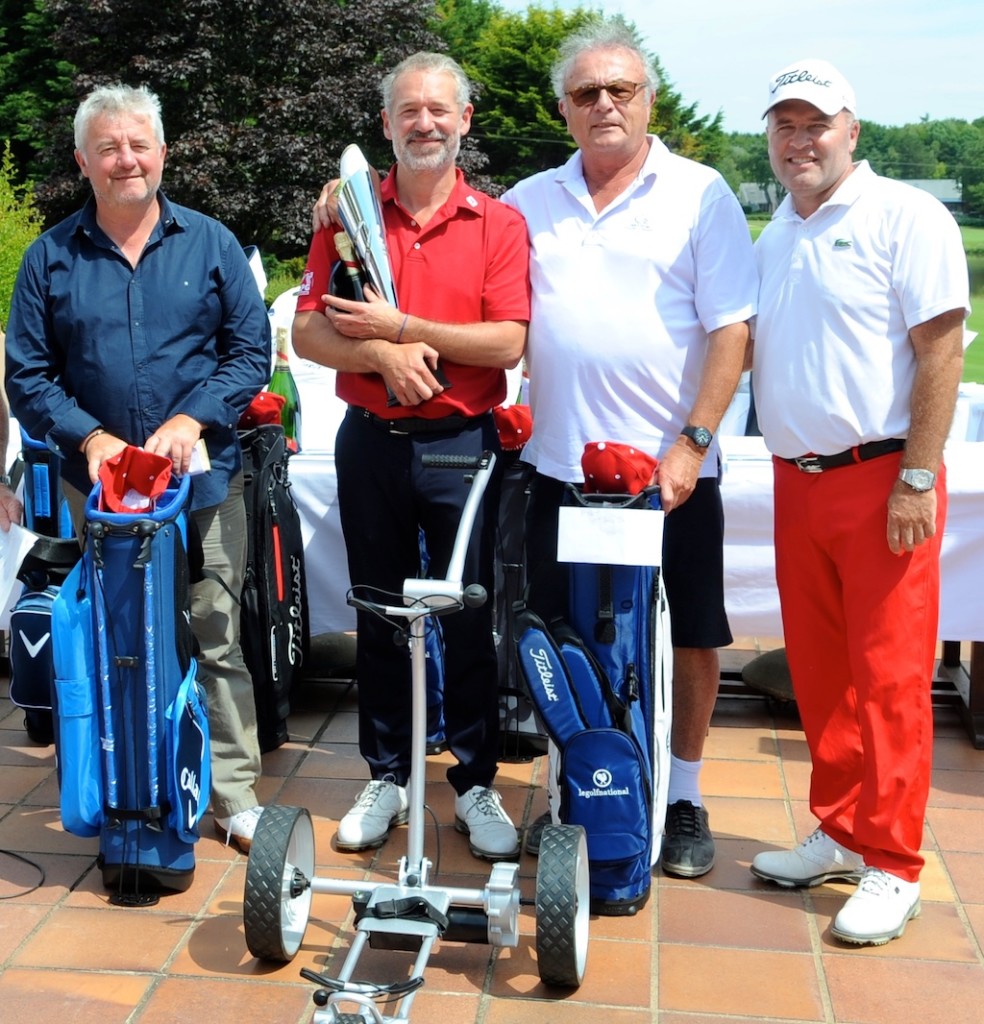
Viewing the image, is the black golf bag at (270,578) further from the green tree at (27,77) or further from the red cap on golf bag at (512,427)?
the green tree at (27,77)

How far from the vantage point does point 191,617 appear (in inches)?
131

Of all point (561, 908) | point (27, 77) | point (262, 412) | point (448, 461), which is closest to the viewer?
point (561, 908)

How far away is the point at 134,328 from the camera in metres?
3.14

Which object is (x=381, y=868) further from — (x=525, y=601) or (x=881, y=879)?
(x=881, y=879)

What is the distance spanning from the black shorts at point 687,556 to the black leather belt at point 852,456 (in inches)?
11.5

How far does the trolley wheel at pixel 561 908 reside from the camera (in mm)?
2582

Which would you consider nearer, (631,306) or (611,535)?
(611,535)

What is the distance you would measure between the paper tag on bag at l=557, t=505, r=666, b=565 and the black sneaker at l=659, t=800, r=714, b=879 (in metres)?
0.88

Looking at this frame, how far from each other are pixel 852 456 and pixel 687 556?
503mm

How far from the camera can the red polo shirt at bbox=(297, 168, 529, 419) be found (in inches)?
121

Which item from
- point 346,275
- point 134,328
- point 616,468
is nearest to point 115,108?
point 134,328

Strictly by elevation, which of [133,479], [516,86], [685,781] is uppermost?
[516,86]

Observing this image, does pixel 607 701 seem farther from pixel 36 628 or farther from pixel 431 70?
pixel 36 628

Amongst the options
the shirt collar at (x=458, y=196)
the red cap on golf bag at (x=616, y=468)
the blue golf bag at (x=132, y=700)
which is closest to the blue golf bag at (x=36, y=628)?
the blue golf bag at (x=132, y=700)
